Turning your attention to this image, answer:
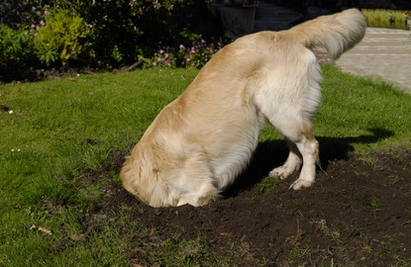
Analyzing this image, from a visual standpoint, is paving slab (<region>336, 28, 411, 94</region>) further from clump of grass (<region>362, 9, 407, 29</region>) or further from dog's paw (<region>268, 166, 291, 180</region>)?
dog's paw (<region>268, 166, 291, 180</region>)

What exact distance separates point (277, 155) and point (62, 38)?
4.78m

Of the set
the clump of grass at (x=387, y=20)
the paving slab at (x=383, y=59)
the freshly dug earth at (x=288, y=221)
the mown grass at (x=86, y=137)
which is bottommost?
the clump of grass at (x=387, y=20)

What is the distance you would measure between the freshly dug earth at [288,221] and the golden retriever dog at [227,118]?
220 mm

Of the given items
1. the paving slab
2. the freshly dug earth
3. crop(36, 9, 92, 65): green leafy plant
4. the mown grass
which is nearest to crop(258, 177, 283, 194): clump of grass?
the freshly dug earth

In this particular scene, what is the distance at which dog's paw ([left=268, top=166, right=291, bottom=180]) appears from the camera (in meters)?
5.14

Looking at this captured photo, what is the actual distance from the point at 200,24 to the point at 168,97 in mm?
3990

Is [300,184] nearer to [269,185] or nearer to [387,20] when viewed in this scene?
[269,185]

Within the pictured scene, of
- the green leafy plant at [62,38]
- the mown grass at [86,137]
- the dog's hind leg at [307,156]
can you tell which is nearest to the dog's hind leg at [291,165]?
the dog's hind leg at [307,156]

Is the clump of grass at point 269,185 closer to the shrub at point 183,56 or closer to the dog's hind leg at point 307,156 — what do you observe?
the dog's hind leg at point 307,156

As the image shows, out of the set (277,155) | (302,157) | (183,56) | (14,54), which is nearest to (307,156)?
(302,157)

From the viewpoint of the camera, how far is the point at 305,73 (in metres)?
4.42

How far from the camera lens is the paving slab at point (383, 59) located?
1008 cm

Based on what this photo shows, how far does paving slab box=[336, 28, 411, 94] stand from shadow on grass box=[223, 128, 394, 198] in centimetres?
331

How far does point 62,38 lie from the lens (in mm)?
8844
